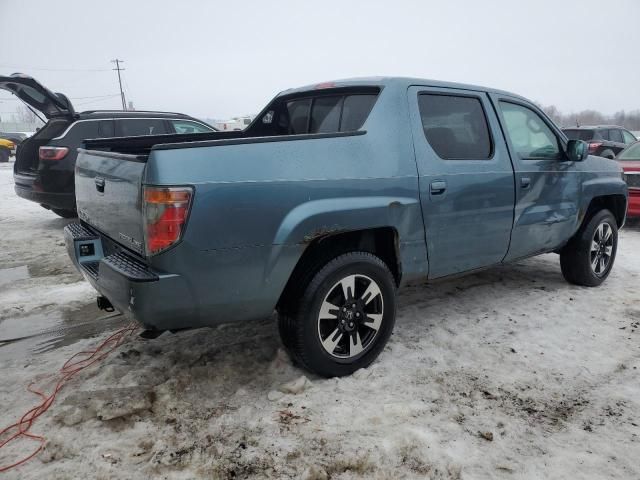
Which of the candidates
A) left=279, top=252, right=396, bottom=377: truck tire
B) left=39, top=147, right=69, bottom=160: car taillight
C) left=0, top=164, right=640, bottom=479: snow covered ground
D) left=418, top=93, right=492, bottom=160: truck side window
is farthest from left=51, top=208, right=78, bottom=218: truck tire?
left=418, top=93, right=492, bottom=160: truck side window

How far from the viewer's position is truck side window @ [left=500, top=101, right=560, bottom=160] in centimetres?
389

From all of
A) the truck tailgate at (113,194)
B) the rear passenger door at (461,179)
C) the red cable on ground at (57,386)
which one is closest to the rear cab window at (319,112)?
the rear passenger door at (461,179)

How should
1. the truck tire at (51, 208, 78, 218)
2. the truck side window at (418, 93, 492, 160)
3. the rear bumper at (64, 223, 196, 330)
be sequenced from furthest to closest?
the truck tire at (51, 208, 78, 218), the truck side window at (418, 93, 492, 160), the rear bumper at (64, 223, 196, 330)

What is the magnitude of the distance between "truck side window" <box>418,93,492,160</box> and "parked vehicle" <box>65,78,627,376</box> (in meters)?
0.01

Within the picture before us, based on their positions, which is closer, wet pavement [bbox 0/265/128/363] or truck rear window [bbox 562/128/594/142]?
wet pavement [bbox 0/265/128/363]

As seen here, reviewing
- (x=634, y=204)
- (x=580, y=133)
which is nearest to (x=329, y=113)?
(x=634, y=204)

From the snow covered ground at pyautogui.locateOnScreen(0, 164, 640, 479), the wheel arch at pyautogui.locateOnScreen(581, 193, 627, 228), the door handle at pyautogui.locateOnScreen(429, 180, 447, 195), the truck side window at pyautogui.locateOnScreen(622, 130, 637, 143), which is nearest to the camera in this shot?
the snow covered ground at pyautogui.locateOnScreen(0, 164, 640, 479)

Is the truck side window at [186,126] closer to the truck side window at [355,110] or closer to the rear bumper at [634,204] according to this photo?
the truck side window at [355,110]

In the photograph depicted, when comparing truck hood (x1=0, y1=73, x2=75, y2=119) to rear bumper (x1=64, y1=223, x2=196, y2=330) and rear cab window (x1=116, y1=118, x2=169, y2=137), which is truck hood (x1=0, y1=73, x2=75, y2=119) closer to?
rear cab window (x1=116, y1=118, x2=169, y2=137)

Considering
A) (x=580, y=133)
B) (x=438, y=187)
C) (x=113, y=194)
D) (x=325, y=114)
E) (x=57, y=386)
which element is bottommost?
(x=57, y=386)

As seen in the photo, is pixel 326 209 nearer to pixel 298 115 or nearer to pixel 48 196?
pixel 298 115

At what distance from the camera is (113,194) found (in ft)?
8.86

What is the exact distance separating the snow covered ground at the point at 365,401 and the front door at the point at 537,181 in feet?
2.11

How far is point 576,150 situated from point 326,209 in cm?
271
